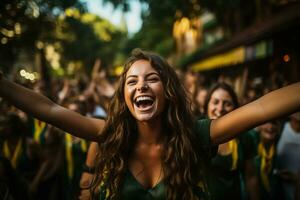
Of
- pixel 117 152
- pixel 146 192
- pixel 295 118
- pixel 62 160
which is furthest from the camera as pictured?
pixel 62 160

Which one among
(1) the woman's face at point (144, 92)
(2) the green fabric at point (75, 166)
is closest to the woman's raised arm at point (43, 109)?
(1) the woman's face at point (144, 92)

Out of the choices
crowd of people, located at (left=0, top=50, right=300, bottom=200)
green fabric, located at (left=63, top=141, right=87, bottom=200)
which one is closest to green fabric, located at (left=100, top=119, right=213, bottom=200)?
crowd of people, located at (left=0, top=50, right=300, bottom=200)

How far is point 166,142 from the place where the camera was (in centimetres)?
245

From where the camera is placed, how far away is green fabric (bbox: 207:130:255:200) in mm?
3139

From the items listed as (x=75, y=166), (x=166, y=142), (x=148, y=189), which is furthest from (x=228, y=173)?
(x=75, y=166)

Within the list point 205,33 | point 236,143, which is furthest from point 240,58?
point 205,33

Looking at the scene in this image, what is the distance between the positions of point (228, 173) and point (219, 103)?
0.92 metres

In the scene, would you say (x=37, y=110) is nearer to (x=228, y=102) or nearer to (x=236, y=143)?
(x=236, y=143)

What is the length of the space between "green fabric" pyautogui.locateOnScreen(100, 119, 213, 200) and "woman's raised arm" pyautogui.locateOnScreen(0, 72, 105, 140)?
14.4 inches

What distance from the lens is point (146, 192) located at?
2.24 m

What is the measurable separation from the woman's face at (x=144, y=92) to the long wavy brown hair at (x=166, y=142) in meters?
0.05

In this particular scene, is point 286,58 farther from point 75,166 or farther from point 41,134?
point 75,166

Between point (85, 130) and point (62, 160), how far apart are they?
263 centimetres

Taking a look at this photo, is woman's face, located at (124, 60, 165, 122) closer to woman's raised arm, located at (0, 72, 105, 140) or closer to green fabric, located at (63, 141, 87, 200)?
woman's raised arm, located at (0, 72, 105, 140)
